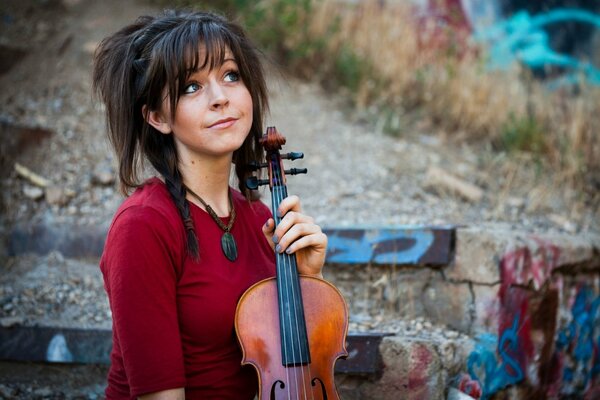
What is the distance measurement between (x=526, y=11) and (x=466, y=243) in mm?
4137

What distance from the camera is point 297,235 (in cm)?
190

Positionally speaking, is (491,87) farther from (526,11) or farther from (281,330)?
(281,330)

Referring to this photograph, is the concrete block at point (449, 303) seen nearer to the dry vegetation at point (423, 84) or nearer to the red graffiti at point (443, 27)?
the dry vegetation at point (423, 84)

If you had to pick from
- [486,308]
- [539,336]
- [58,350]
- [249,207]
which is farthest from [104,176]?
[539,336]

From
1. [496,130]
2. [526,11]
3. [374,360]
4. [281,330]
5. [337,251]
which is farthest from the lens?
[526,11]

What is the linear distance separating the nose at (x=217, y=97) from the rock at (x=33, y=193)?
2307 mm

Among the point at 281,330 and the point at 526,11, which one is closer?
the point at 281,330

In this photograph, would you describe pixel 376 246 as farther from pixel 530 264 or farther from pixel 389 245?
pixel 530 264

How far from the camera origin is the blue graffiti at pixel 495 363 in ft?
9.79

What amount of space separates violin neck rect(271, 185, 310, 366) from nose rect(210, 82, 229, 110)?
1.60 feet

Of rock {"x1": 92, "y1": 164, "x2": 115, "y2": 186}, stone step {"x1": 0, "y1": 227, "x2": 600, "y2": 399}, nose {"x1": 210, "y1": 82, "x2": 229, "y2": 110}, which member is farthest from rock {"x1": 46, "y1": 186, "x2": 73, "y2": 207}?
nose {"x1": 210, "y1": 82, "x2": 229, "y2": 110}

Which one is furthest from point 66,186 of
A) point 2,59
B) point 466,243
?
point 466,243

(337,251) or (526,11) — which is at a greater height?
(526,11)

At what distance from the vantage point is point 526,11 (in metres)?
6.49
